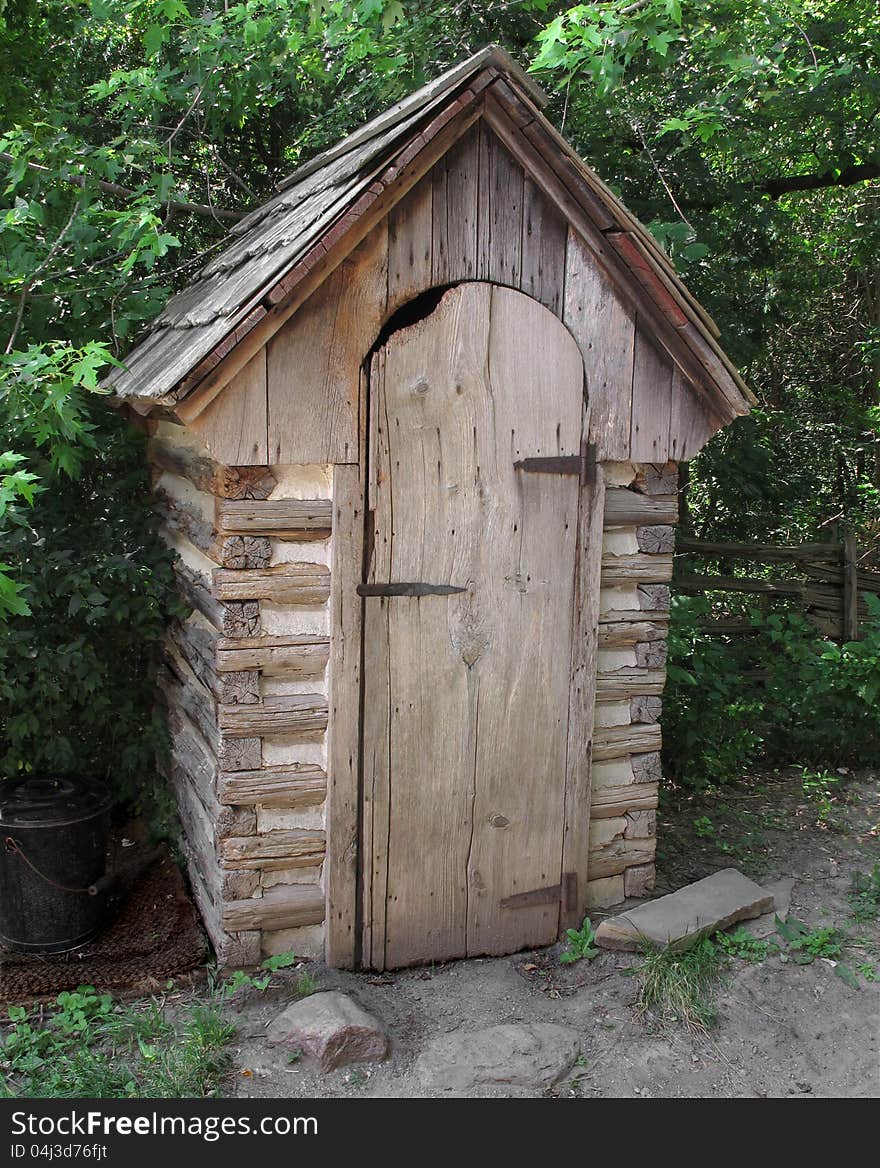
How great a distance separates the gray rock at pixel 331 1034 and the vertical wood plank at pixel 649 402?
2.76 metres

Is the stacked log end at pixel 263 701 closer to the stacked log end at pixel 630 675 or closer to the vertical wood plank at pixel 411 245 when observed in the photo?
the vertical wood plank at pixel 411 245

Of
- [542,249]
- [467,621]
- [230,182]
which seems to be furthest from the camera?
[230,182]

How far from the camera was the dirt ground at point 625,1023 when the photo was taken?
13.5 ft

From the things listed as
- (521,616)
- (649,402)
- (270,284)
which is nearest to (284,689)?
(521,616)

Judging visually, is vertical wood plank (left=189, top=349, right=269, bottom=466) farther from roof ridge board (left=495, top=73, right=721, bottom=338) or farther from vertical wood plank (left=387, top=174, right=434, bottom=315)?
roof ridge board (left=495, top=73, right=721, bottom=338)

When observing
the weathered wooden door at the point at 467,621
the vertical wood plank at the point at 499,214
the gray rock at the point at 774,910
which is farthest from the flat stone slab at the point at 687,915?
the vertical wood plank at the point at 499,214

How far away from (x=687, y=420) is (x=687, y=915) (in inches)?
94.0

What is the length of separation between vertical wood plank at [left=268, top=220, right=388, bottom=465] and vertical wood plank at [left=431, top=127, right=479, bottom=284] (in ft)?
0.86

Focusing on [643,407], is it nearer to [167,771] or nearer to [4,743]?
[167,771]

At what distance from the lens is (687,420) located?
5.09 meters

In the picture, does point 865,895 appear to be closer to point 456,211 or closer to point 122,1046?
point 122,1046

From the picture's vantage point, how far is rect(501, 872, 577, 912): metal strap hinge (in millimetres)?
5098

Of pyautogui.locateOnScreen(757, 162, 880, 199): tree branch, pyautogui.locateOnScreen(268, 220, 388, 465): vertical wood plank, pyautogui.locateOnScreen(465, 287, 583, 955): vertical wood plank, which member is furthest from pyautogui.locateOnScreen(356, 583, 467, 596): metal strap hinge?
pyautogui.locateOnScreen(757, 162, 880, 199): tree branch

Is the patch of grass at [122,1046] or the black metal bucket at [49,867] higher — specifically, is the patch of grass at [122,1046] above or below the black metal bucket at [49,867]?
below
